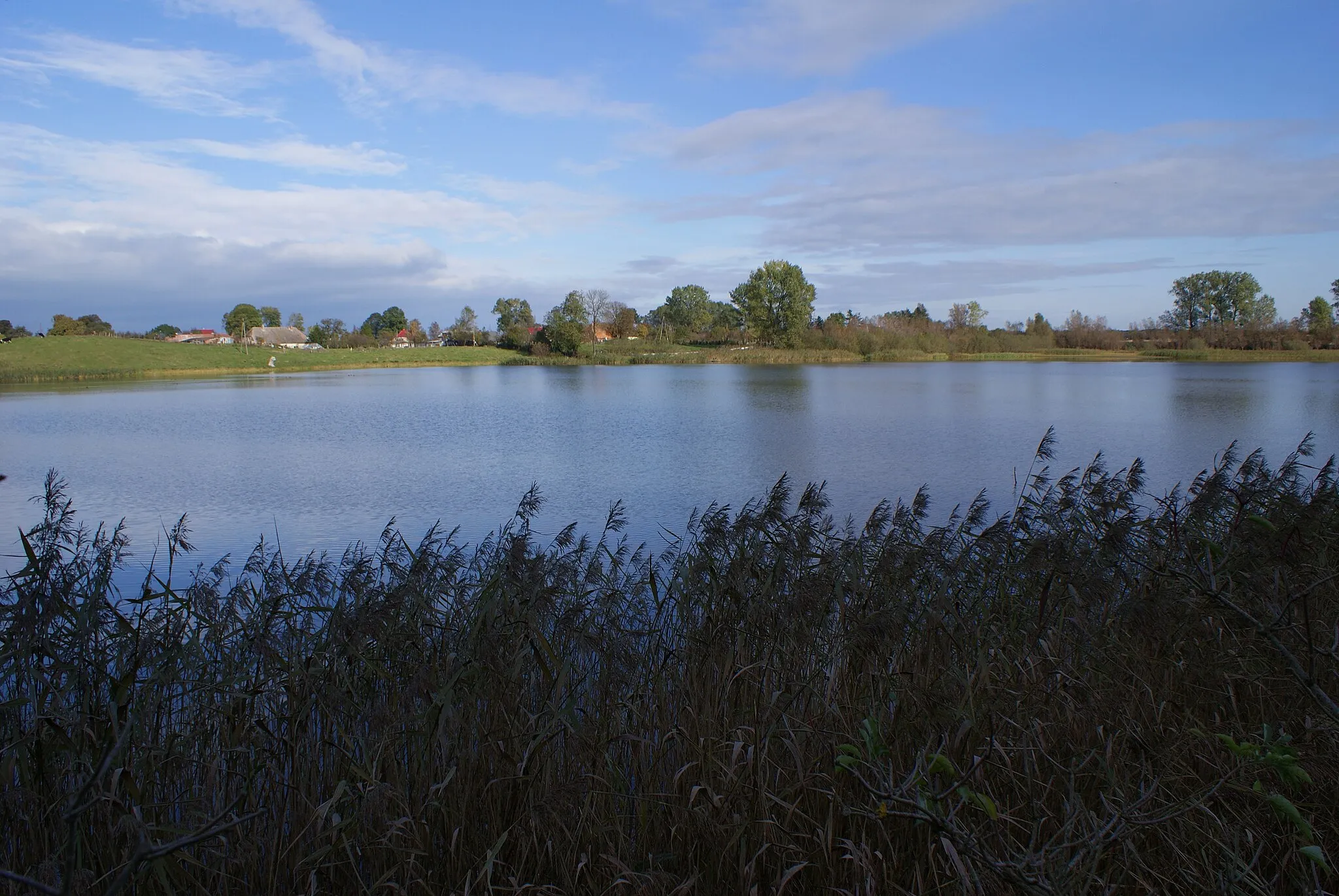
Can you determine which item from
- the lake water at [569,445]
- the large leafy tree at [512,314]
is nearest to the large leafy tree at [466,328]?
the large leafy tree at [512,314]

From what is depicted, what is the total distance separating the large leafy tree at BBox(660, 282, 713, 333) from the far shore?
83.8ft

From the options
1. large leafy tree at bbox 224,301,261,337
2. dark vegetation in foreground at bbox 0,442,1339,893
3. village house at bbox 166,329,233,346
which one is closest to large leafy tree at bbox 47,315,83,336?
large leafy tree at bbox 224,301,261,337

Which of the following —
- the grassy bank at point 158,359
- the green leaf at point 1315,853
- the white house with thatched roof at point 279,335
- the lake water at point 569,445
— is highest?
the white house with thatched roof at point 279,335

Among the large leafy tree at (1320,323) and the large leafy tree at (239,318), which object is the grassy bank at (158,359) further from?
the large leafy tree at (1320,323)

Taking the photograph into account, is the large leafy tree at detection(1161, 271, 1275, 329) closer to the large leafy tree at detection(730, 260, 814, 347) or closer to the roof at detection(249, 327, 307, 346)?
the large leafy tree at detection(730, 260, 814, 347)

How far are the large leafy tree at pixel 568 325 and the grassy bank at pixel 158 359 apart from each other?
13.6 ft

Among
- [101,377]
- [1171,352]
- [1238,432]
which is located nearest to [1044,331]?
[1171,352]

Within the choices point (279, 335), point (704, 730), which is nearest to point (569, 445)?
point (704, 730)

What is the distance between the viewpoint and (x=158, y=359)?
158 ft

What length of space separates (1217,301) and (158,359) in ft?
251

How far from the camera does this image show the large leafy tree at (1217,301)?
2586 inches

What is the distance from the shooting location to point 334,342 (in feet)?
291

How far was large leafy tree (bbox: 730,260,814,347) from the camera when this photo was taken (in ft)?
224

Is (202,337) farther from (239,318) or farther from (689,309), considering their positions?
(689,309)
